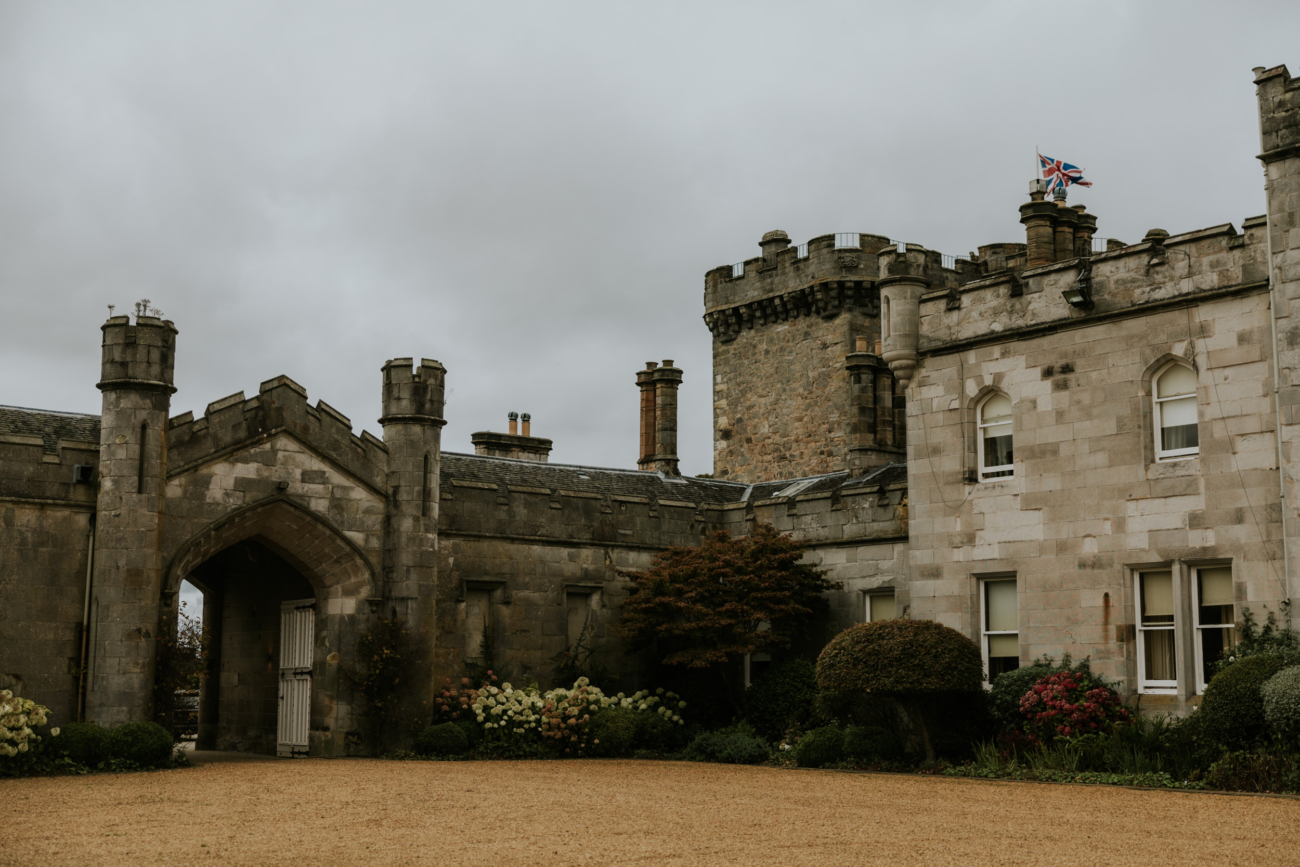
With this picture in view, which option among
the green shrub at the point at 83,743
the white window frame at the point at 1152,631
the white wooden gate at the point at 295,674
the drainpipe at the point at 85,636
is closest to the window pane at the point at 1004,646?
the white window frame at the point at 1152,631

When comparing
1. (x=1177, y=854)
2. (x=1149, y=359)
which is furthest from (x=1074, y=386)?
(x=1177, y=854)

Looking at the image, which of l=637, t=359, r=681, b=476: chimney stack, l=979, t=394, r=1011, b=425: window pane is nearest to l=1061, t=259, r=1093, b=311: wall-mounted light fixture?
l=979, t=394, r=1011, b=425: window pane

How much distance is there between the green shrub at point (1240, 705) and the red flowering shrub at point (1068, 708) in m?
1.84

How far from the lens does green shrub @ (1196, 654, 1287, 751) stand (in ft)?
49.3

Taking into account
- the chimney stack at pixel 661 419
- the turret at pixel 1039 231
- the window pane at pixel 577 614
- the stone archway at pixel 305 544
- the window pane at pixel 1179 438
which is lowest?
the window pane at pixel 577 614

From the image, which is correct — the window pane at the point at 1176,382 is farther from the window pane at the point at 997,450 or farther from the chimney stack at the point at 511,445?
the chimney stack at the point at 511,445

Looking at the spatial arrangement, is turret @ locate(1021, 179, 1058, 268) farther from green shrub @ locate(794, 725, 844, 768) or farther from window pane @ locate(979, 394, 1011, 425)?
green shrub @ locate(794, 725, 844, 768)

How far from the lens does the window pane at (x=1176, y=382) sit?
17891 millimetres

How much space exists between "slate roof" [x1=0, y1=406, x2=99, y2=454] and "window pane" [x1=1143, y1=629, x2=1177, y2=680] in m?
14.2

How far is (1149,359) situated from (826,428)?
1305 cm

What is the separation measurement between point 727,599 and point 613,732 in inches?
108

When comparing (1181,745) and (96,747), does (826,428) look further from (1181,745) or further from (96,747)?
(96,747)

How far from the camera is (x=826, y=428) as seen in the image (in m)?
30.9

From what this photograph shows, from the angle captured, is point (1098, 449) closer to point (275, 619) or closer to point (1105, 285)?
point (1105, 285)
